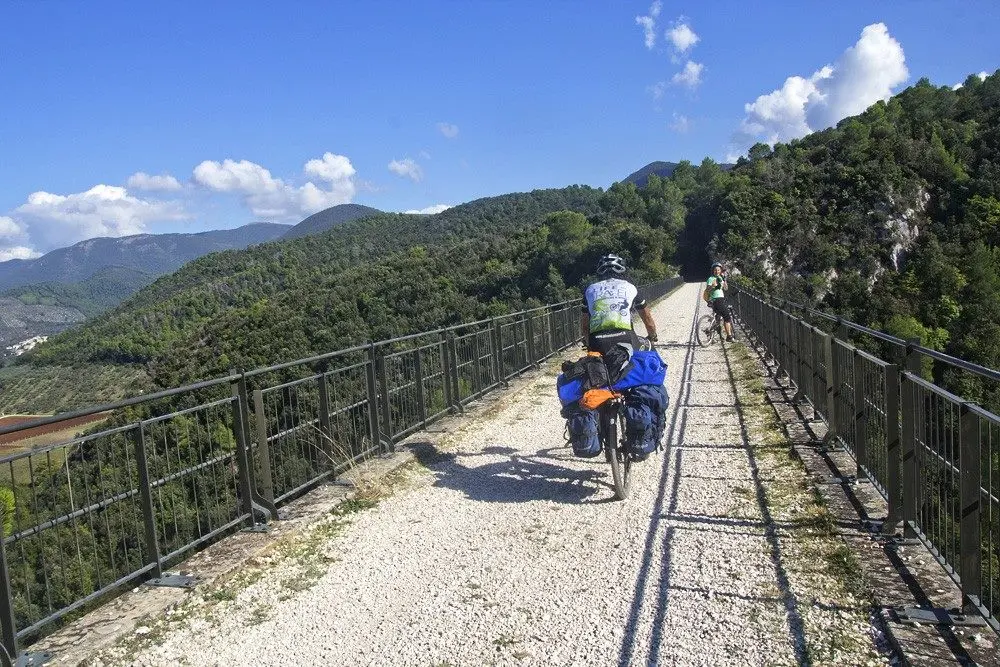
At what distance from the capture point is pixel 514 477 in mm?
6199

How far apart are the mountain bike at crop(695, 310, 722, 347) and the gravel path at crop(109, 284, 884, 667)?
10.2 meters

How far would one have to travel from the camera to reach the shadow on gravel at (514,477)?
5.62 m

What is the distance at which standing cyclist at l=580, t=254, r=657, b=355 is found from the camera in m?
5.63

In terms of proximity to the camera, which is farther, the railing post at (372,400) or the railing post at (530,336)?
the railing post at (530,336)

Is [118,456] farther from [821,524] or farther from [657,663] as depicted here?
[821,524]

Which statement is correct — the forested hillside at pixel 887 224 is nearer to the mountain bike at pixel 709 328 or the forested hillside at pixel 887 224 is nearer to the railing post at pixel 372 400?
the mountain bike at pixel 709 328

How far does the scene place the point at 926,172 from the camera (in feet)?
257

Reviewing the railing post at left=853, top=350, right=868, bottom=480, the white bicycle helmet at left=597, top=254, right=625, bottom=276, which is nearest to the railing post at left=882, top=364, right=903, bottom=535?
the railing post at left=853, top=350, right=868, bottom=480

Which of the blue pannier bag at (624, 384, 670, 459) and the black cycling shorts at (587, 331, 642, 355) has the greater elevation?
the black cycling shorts at (587, 331, 642, 355)

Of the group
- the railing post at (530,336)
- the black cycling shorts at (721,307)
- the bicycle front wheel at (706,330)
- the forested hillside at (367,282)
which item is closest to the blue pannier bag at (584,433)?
the forested hillside at (367,282)

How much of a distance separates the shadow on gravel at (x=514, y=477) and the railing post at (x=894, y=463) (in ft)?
6.49

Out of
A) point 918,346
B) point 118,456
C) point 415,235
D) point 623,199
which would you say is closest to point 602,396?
point 918,346

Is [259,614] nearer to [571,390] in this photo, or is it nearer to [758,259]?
[571,390]

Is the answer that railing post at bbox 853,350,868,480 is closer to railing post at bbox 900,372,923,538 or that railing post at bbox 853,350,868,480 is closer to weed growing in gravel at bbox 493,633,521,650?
railing post at bbox 900,372,923,538
